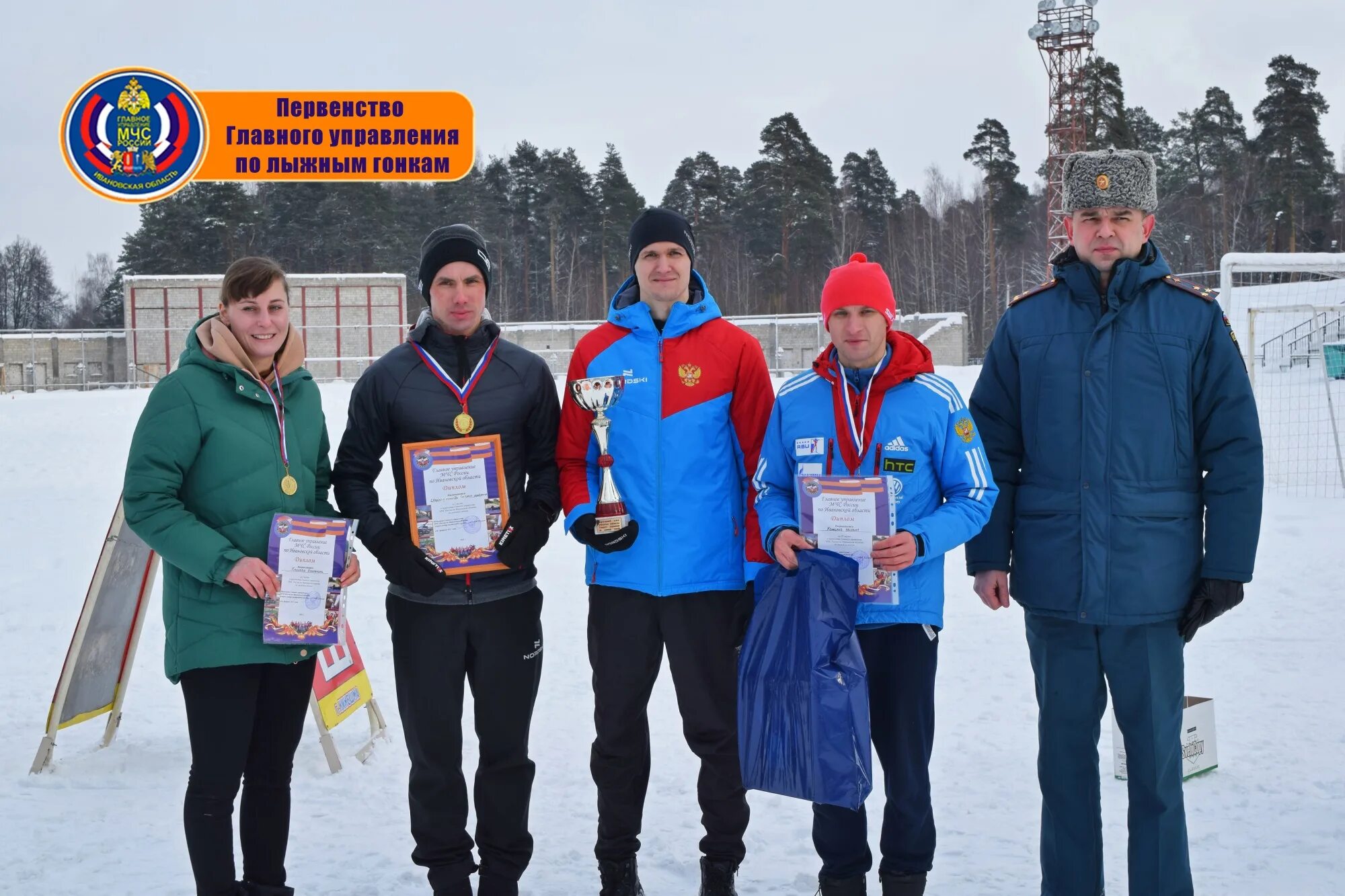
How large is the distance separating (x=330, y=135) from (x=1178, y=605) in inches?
600

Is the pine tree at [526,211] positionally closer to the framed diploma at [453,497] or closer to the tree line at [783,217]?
the tree line at [783,217]

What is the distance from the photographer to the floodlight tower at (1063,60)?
114 ft

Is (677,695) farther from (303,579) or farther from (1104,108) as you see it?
(1104,108)

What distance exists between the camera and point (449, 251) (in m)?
3.39

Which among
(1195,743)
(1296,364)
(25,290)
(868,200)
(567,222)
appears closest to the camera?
(1195,743)

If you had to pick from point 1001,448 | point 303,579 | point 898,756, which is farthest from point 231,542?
point 1001,448

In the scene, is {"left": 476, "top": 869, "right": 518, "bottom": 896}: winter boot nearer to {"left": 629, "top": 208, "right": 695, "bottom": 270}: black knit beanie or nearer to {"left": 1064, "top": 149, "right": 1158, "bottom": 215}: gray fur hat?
{"left": 629, "top": 208, "right": 695, "bottom": 270}: black knit beanie

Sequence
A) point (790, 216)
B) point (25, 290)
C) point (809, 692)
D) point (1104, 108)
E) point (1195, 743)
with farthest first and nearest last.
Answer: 1. point (25, 290)
2. point (790, 216)
3. point (1104, 108)
4. point (1195, 743)
5. point (809, 692)

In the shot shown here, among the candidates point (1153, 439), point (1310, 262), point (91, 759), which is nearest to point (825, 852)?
point (1153, 439)

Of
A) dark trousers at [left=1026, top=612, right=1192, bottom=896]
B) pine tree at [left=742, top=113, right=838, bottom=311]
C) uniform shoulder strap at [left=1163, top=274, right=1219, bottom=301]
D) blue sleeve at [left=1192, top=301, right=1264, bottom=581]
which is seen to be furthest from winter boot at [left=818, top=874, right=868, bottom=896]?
pine tree at [left=742, top=113, right=838, bottom=311]

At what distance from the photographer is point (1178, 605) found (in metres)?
3.05

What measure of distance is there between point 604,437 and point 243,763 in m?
1.42

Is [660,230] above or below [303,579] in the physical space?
above

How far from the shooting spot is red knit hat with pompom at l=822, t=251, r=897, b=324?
3.22 metres
